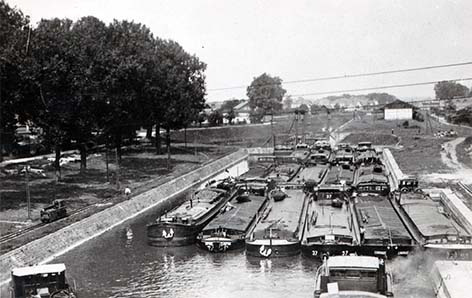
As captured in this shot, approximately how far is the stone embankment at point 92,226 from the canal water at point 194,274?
0.88 m

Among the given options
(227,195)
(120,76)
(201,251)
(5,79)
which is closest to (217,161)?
(120,76)

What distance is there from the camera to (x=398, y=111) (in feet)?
428

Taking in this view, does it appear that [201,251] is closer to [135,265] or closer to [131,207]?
[135,265]

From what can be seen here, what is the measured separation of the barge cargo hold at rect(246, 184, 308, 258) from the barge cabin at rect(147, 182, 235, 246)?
145 inches

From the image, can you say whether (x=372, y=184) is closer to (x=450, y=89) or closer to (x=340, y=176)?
(x=340, y=176)

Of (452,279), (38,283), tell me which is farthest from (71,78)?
(452,279)

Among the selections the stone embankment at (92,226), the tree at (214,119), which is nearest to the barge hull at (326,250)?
the stone embankment at (92,226)

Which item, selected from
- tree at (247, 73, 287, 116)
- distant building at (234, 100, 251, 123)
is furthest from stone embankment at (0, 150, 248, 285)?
tree at (247, 73, 287, 116)

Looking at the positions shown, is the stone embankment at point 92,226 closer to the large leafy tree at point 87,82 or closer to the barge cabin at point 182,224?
the barge cabin at point 182,224

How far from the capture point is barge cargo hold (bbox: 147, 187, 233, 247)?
3095 cm

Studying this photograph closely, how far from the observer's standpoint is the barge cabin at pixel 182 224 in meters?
31.0

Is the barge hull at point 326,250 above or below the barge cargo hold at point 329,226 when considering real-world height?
below

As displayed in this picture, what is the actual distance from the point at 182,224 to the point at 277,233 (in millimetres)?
5815

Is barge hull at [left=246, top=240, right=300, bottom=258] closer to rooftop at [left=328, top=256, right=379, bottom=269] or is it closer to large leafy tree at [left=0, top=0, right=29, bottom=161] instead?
rooftop at [left=328, top=256, right=379, bottom=269]
